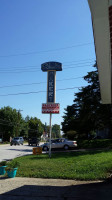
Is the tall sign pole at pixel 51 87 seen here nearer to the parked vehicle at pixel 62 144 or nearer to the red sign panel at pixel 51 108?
the red sign panel at pixel 51 108

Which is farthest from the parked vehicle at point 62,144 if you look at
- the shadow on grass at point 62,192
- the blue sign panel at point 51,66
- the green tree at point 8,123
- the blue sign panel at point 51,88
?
the green tree at point 8,123

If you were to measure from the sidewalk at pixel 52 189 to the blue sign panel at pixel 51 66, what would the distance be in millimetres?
11037

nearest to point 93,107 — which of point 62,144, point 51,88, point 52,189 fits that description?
point 62,144

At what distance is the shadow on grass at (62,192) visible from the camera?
5.71m

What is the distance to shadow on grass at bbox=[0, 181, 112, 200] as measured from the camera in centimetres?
571

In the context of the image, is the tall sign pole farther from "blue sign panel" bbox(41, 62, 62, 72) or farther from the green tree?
the green tree

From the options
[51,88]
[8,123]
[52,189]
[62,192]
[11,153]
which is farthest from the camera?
[8,123]

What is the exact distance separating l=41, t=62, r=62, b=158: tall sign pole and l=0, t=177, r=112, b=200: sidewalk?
27.8 ft

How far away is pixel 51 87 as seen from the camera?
55.9 ft

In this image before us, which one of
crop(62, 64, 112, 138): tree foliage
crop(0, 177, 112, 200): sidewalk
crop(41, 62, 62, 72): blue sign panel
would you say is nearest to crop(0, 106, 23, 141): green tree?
crop(62, 64, 112, 138): tree foliage

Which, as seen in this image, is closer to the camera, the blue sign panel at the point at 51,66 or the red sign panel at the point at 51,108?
the red sign panel at the point at 51,108

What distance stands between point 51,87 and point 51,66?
1894 mm

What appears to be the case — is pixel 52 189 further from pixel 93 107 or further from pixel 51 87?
pixel 93 107

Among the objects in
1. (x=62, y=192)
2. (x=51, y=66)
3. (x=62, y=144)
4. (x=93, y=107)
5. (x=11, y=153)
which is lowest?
(x=11, y=153)
